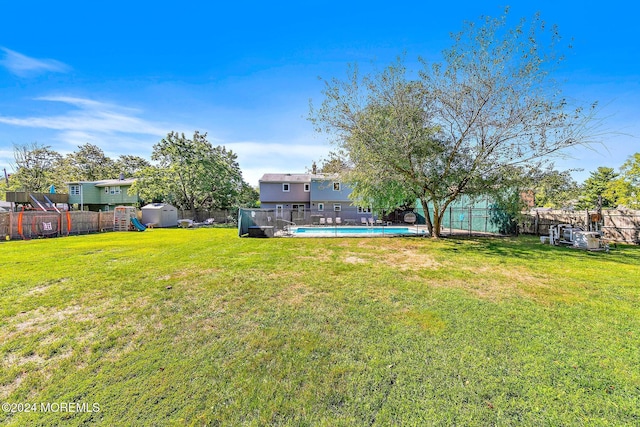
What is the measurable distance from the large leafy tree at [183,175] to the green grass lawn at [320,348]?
1927cm

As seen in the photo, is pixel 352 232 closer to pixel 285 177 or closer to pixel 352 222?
pixel 352 222

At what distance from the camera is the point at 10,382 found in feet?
7.70

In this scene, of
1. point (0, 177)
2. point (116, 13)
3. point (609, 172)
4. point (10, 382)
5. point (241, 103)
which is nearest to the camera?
point (10, 382)

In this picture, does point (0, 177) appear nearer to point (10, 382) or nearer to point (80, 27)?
point (80, 27)

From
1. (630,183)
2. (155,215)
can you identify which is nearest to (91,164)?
(155,215)

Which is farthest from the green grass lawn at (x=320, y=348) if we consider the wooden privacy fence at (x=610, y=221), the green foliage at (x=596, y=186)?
the green foliage at (x=596, y=186)

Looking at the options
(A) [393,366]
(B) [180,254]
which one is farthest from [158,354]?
(B) [180,254]

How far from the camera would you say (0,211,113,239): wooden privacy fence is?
12.6 metres

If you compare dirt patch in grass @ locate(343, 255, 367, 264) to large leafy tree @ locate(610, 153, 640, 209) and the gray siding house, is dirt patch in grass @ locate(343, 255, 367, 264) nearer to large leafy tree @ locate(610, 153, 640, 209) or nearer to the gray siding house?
the gray siding house

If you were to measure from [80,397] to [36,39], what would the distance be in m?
12.3

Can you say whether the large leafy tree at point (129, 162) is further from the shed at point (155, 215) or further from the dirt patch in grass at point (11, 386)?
the dirt patch in grass at point (11, 386)

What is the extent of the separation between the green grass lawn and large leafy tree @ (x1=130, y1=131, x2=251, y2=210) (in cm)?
1927

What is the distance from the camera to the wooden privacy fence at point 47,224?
12617 mm

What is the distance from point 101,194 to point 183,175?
11.9 metres
